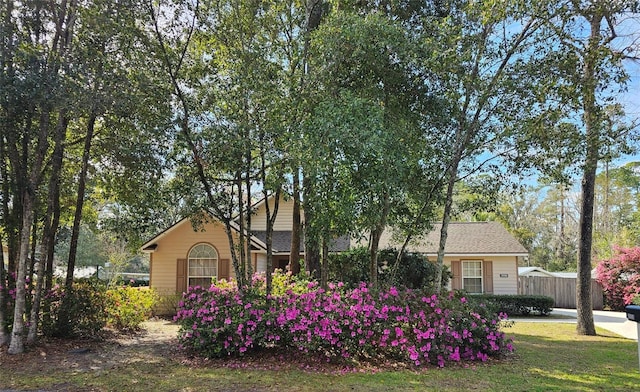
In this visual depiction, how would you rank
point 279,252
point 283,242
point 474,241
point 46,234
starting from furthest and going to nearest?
point 474,241, point 283,242, point 279,252, point 46,234

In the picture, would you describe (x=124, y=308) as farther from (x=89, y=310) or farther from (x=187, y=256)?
(x=187, y=256)

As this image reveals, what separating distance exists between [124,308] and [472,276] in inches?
541

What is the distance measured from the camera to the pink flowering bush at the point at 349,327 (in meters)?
7.45

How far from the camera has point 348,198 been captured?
7594 mm

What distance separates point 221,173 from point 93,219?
6.95 m

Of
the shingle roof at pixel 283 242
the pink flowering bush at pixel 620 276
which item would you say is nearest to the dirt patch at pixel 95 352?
the shingle roof at pixel 283 242

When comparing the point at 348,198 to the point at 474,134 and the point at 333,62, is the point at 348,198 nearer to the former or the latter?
the point at 333,62

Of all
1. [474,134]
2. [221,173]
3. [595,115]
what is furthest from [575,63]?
[221,173]

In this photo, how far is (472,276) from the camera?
739 inches

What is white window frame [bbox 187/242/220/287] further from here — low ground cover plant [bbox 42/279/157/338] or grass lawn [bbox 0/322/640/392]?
grass lawn [bbox 0/322/640/392]

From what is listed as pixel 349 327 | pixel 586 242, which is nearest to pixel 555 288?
pixel 586 242

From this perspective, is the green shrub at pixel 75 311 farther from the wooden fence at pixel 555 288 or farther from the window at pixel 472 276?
the wooden fence at pixel 555 288

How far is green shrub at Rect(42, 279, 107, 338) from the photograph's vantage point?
926 cm

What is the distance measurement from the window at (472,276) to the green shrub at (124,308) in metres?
12.9
